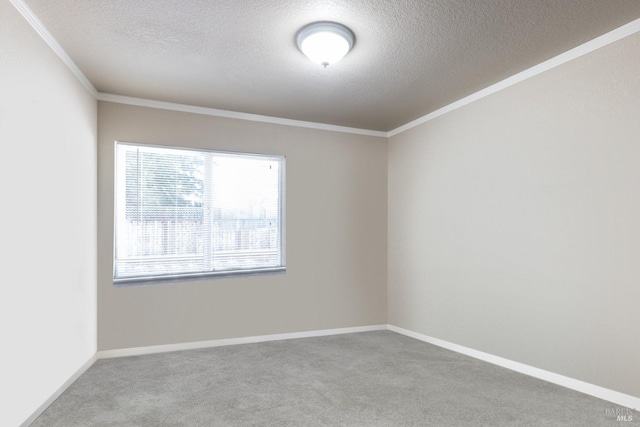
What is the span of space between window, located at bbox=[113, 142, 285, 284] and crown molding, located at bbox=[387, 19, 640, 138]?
2035 millimetres

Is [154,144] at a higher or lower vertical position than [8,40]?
lower

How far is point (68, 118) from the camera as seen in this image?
9.78 ft

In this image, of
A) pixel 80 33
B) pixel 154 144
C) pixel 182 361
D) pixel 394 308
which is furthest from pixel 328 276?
pixel 80 33

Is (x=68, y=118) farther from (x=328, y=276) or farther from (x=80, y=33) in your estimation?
(x=328, y=276)

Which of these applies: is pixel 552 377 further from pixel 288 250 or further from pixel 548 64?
pixel 288 250

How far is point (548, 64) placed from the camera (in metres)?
3.01

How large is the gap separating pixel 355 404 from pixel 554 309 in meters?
1.75

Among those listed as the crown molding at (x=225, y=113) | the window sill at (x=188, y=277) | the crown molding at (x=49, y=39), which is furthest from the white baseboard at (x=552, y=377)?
the crown molding at (x=49, y=39)

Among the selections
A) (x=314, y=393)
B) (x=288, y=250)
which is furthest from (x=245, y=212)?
(x=314, y=393)

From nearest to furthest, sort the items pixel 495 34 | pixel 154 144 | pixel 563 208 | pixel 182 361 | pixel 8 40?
pixel 8 40, pixel 495 34, pixel 563 208, pixel 182 361, pixel 154 144

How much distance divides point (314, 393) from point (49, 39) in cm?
320

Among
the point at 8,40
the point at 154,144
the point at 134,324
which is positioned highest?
the point at 8,40

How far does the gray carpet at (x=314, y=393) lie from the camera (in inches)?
95.6

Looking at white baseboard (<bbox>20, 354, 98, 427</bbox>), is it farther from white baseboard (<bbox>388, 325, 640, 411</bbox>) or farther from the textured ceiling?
white baseboard (<bbox>388, 325, 640, 411</bbox>)
